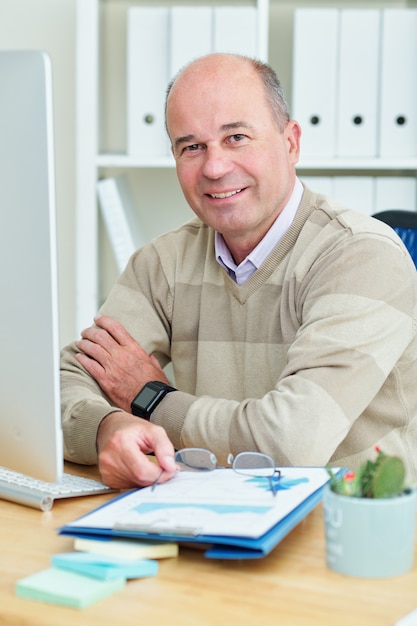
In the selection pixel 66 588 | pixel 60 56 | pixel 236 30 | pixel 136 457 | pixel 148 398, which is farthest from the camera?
pixel 60 56

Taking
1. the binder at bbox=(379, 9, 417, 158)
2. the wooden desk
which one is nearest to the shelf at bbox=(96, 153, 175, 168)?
the binder at bbox=(379, 9, 417, 158)

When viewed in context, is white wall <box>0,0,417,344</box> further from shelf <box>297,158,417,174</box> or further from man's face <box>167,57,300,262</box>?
man's face <box>167,57,300,262</box>

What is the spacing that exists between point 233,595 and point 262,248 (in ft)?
2.83

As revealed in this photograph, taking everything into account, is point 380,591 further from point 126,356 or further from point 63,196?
point 63,196

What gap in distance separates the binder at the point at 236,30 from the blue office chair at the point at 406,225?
0.91 m

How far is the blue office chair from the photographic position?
5.84 feet

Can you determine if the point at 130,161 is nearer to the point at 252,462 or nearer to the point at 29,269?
the point at 252,462

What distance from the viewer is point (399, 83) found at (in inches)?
100

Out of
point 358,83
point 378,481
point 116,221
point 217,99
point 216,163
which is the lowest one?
point 378,481

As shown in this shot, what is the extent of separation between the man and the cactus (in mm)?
349

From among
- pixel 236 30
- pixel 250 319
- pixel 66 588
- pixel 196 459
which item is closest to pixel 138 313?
pixel 250 319

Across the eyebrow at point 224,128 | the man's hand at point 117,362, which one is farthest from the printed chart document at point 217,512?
the eyebrow at point 224,128

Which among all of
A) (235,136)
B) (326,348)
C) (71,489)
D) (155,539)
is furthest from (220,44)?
(155,539)

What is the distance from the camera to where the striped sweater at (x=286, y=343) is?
4.29ft
